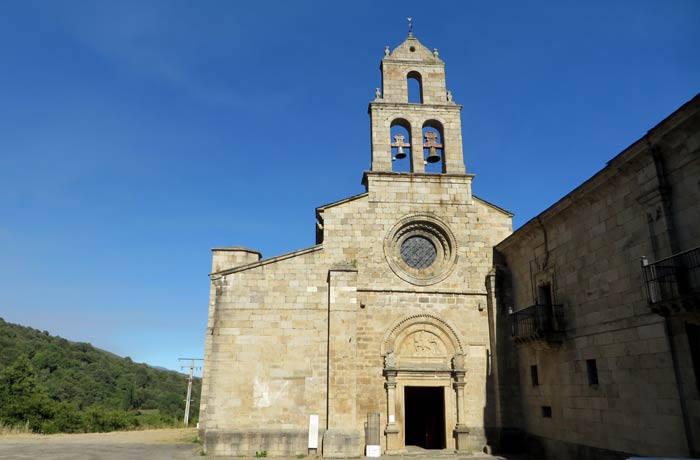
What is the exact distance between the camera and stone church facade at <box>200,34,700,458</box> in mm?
11734

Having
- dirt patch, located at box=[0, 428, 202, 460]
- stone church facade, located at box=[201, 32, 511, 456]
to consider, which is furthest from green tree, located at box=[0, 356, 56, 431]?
stone church facade, located at box=[201, 32, 511, 456]

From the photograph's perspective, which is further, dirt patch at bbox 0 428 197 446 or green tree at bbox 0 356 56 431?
green tree at bbox 0 356 56 431

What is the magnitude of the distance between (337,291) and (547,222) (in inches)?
263

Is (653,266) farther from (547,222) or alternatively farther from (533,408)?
(533,408)

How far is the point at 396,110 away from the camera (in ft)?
55.8

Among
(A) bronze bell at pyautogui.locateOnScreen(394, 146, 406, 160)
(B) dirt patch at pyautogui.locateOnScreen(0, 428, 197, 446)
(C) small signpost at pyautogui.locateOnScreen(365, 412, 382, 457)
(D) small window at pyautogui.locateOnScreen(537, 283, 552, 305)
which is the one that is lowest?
(B) dirt patch at pyautogui.locateOnScreen(0, 428, 197, 446)

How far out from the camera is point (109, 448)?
14.9 meters

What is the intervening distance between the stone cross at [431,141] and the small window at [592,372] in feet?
29.3

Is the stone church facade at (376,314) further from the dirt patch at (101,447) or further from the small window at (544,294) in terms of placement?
the small window at (544,294)

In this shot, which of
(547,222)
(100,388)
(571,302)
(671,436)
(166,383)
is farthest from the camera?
(166,383)

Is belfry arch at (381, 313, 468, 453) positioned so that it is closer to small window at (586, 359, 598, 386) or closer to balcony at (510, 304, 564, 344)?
balcony at (510, 304, 564, 344)

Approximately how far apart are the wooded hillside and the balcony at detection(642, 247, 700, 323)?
2393 centimetres

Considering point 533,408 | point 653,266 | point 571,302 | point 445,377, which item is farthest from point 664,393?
point 445,377

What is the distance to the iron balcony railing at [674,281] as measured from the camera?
7.70 meters
